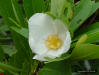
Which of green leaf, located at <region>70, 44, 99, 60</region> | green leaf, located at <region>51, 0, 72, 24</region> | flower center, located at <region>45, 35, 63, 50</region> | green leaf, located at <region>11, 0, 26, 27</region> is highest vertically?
green leaf, located at <region>11, 0, 26, 27</region>

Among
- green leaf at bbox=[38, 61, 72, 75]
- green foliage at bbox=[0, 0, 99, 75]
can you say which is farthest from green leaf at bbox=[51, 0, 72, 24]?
green leaf at bbox=[38, 61, 72, 75]

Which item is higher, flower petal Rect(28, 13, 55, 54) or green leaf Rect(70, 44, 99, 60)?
flower petal Rect(28, 13, 55, 54)

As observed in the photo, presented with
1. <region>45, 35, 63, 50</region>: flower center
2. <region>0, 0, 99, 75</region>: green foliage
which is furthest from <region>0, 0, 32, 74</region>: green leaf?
<region>45, 35, 63, 50</region>: flower center

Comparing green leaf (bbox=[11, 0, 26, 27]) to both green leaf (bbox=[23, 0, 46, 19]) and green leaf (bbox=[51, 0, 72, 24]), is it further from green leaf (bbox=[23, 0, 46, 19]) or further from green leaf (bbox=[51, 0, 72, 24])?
green leaf (bbox=[51, 0, 72, 24])

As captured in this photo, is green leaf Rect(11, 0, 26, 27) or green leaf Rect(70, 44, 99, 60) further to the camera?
green leaf Rect(11, 0, 26, 27)

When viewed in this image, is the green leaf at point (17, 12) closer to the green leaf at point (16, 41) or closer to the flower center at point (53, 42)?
the green leaf at point (16, 41)

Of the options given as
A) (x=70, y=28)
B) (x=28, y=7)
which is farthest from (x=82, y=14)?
(x=28, y=7)
